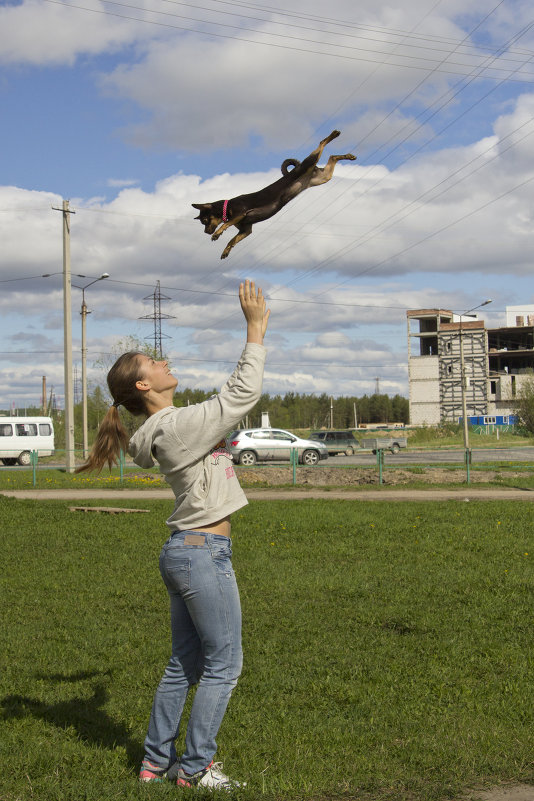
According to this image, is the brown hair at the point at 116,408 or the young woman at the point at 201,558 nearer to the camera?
the young woman at the point at 201,558

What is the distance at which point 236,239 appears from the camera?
351 cm

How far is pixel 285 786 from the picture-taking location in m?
3.74

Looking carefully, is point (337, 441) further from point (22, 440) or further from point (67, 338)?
point (67, 338)

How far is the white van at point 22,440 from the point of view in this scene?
41.8 metres

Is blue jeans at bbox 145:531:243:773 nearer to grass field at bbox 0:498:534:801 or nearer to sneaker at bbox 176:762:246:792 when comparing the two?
sneaker at bbox 176:762:246:792

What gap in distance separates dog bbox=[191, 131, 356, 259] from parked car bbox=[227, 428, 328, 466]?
3148 cm

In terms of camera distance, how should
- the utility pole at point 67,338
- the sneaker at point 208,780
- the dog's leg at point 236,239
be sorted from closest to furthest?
1. the dog's leg at point 236,239
2. the sneaker at point 208,780
3. the utility pole at point 67,338

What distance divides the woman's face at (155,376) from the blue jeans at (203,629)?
0.69 m

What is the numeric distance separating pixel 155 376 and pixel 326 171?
3.93ft

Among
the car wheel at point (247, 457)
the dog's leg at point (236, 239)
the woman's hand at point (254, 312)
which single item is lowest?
the car wheel at point (247, 457)

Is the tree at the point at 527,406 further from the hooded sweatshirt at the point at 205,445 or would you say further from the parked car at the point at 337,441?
the hooded sweatshirt at the point at 205,445

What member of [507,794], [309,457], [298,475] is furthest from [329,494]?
[507,794]

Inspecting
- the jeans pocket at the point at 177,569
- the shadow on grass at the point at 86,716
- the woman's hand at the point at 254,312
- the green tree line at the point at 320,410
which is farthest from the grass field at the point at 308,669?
the green tree line at the point at 320,410

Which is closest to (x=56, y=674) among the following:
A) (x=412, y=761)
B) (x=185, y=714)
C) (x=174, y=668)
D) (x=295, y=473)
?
(x=185, y=714)
